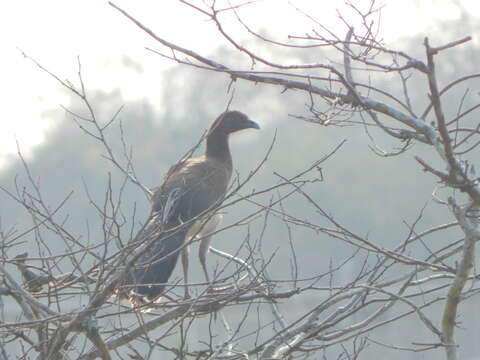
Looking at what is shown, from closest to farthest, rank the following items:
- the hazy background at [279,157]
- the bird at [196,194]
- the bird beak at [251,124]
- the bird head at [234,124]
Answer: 1. the bird at [196,194]
2. the bird beak at [251,124]
3. the bird head at [234,124]
4. the hazy background at [279,157]

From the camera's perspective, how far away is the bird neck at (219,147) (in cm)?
905

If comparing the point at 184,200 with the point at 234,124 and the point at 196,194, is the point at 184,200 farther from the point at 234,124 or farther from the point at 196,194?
the point at 234,124

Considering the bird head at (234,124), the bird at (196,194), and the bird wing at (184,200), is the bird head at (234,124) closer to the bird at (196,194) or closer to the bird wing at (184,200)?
the bird at (196,194)

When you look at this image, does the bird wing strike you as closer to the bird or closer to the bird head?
the bird

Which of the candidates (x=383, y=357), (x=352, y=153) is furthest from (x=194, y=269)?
(x=352, y=153)

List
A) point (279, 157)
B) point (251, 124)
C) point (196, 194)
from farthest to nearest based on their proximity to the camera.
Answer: point (279, 157) → point (251, 124) → point (196, 194)

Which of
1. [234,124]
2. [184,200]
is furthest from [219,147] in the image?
[184,200]

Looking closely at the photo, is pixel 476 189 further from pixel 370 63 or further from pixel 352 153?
pixel 352 153

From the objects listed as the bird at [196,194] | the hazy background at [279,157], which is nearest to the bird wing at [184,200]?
the bird at [196,194]

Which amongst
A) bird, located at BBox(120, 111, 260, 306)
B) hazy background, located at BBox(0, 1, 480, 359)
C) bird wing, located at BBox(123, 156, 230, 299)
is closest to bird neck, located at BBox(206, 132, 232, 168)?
bird, located at BBox(120, 111, 260, 306)

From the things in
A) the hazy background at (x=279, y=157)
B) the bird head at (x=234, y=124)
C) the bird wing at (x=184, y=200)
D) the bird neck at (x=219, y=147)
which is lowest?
the bird wing at (x=184, y=200)

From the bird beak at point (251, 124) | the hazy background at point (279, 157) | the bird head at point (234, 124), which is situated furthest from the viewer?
the hazy background at point (279, 157)

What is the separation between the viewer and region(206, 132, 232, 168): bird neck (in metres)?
9.05

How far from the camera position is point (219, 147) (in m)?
9.11
